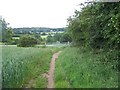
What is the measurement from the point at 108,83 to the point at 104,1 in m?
5.63

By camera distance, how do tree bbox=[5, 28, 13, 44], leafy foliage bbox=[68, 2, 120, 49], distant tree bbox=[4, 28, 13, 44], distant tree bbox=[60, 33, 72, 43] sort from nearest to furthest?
1. leafy foliage bbox=[68, 2, 120, 49]
2. tree bbox=[5, 28, 13, 44]
3. distant tree bbox=[4, 28, 13, 44]
4. distant tree bbox=[60, 33, 72, 43]

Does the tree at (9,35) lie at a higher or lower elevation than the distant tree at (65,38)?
higher

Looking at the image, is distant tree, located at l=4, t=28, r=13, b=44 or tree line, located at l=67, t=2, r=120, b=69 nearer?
tree line, located at l=67, t=2, r=120, b=69

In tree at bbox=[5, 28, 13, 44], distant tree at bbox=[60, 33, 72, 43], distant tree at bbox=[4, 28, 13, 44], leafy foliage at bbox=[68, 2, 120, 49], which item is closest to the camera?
leafy foliage at bbox=[68, 2, 120, 49]

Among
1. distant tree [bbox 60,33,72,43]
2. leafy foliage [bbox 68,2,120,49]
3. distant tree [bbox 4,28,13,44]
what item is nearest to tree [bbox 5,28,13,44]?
distant tree [bbox 4,28,13,44]

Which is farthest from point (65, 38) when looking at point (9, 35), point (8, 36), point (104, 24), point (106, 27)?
point (106, 27)

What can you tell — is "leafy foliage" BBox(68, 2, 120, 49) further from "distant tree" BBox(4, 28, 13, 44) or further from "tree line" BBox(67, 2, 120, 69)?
"distant tree" BBox(4, 28, 13, 44)

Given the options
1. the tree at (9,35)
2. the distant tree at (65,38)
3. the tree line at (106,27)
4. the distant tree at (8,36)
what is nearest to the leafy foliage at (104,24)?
the tree line at (106,27)

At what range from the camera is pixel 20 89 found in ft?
38.8

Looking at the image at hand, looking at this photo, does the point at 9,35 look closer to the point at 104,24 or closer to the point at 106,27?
the point at 104,24

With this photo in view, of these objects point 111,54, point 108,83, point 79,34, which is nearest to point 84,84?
point 108,83

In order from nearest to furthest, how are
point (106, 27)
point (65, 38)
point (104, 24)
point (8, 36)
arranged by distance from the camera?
1. point (106, 27)
2. point (104, 24)
3. point (8, 36)
4. point (65, 38)

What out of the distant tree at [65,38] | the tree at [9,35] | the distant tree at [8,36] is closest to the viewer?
the tree at [9,35]

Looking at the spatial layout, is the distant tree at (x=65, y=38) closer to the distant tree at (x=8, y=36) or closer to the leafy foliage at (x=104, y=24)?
the distant tree at (x=8, y=36)
